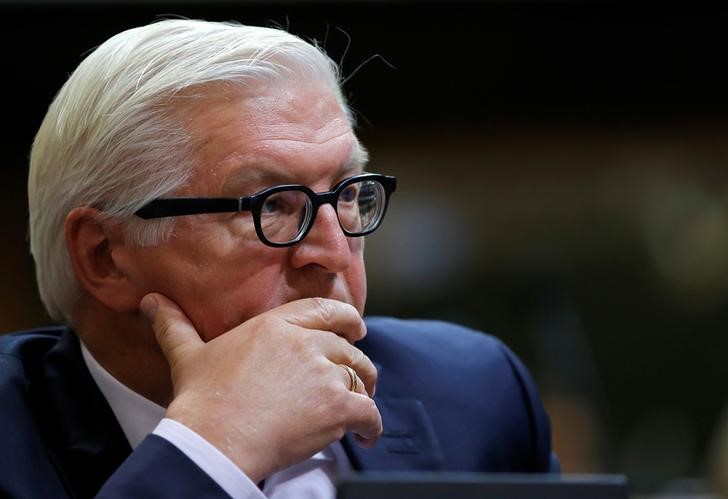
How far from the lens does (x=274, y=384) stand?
1.65m

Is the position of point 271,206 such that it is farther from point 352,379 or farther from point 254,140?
point 352,379

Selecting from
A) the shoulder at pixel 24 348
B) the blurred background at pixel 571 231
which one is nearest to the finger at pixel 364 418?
the shoulder at pixel 24 348

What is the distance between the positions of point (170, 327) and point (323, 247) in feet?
0.96

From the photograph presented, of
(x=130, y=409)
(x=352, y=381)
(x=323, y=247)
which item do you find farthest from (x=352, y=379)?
(x=130, y=409)

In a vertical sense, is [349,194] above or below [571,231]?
above

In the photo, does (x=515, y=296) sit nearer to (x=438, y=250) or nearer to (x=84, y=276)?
(x=438, y=250)

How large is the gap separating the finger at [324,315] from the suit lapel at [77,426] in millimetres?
445

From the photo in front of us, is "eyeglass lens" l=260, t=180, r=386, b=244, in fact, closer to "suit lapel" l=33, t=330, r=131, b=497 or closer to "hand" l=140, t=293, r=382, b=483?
"hand" l=140, t=293, r=382, b=483

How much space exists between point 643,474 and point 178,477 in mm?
4497

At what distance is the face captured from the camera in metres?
1.81

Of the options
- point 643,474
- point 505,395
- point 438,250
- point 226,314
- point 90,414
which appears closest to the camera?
point 226,314

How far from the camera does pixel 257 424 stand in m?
1.61

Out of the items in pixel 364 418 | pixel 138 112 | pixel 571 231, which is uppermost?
pixel 138 112

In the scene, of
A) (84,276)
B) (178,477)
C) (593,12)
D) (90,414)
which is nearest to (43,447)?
(90,414)
